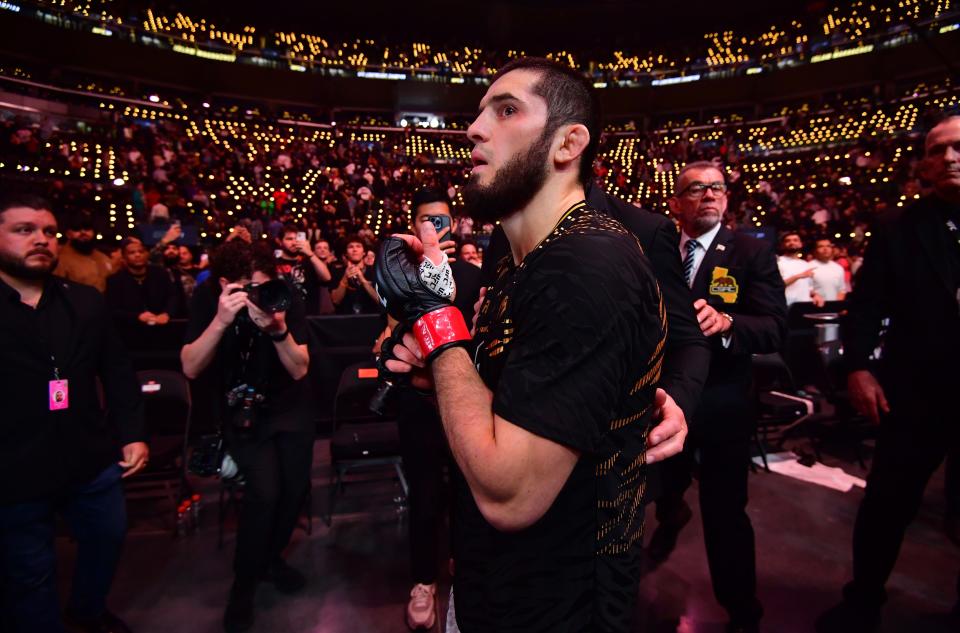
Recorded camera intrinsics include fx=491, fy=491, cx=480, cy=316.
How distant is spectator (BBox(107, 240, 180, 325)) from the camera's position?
17.0 feet

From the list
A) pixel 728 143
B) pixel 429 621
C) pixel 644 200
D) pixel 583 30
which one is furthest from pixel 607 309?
pixel 583 30

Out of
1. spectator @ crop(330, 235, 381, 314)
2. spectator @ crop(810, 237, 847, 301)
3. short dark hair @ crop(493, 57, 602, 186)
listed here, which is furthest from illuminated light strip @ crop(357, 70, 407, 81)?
short dark hair @ crop(493, 57, 602, 186)

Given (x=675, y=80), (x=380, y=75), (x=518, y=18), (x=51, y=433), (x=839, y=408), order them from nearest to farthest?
(x=51, y=433) → (x=839, y=408) → (x=518, y=18) → (x=675, y=80) → (x=380, y=75)

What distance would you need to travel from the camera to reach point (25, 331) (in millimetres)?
2264

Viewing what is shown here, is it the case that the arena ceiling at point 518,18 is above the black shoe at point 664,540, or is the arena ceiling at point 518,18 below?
above

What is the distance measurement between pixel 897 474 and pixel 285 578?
3507 mm

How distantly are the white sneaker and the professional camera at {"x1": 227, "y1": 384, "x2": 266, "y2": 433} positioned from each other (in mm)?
1325

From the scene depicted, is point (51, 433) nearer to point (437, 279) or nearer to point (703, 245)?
point (437, 279)

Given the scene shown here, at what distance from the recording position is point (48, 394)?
2.29 metres

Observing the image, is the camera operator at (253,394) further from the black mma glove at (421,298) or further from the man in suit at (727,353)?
the man in suit at (727,353)

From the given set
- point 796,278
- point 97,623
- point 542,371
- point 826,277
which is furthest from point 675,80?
point 97,623

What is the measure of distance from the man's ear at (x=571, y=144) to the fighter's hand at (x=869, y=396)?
238cm

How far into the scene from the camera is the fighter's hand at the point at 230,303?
2.50 m

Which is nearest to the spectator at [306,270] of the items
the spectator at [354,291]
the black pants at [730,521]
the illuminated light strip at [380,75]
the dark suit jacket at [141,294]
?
the spectator at [354,291]
